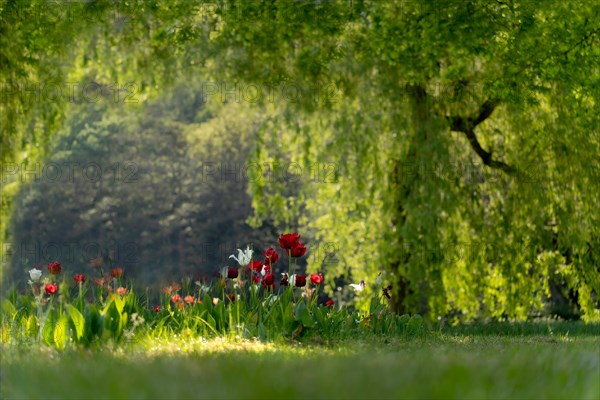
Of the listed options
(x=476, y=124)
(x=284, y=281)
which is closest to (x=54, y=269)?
(x=284, y=281)

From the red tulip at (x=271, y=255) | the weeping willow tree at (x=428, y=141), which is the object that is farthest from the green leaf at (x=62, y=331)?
the weeping willow tree at (x=428, y=141)

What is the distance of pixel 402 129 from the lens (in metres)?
14.0

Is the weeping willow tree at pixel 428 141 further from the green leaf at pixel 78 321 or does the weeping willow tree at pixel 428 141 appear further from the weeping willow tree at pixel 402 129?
the green leaf at pixel 78 321

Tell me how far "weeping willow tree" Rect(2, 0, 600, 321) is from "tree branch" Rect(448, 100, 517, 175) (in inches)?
1.0

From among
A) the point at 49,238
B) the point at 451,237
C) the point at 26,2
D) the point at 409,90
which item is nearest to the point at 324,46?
the point at 409,90

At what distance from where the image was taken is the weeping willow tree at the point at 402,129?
1386cm

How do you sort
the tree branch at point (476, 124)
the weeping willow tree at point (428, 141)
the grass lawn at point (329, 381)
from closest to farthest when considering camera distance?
the grass lawn at point (329, 381), the weeping willow tree at point (428, 141), the tree branch at point (476, 124)

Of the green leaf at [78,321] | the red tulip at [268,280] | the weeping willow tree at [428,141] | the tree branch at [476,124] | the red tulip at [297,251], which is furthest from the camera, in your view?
the tree branch at [476,124]

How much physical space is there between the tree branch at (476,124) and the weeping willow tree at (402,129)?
3 cm

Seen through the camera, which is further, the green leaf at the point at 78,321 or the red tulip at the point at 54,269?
the red tulip at the point at 54,269

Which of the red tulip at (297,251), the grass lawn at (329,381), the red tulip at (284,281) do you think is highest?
the red tulip at (297,251)

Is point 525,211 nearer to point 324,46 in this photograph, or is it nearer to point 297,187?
point 324,46

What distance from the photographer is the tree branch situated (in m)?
15.0

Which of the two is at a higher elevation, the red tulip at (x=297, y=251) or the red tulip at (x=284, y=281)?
the red tulip at (x=297, y=251)
